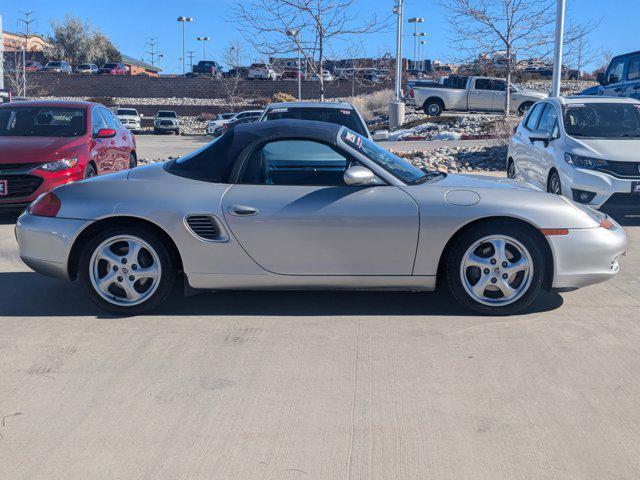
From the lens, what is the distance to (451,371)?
4.48 m

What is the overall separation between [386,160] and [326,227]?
0.85m

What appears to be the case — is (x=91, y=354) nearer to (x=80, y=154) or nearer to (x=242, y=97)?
(x=80, y=154)

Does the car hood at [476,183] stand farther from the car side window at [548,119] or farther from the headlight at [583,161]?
the car side window at [548,119]

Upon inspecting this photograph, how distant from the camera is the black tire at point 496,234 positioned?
213 inches

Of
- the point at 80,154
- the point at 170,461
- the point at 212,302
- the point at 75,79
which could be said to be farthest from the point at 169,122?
the point at 170,461

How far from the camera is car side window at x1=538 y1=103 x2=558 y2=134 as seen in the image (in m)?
10.6

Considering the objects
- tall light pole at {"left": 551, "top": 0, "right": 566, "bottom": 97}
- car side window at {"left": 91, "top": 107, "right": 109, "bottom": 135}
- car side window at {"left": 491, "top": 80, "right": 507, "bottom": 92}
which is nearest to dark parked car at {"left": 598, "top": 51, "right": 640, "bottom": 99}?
tall light pole at {"left": 551, "top": 0, "right": 566, "bottom": 97}

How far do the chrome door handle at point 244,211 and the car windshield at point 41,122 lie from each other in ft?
19.2

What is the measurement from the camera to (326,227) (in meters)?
5.40

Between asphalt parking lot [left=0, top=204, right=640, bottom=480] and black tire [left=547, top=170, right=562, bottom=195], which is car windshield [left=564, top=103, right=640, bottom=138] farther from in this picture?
asphalt parking lot [left=0, top=204, right=640, bottom=480]

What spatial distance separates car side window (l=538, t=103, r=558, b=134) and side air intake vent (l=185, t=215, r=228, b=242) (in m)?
6.56

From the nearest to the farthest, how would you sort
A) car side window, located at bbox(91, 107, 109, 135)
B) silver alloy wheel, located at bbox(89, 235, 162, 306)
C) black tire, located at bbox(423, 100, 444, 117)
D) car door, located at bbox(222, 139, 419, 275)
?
car door, located at bbox(222, 139, 419, 275), silver alloy wheel, located at bbox(89, 235, 162, 306), car side window, located at bbox(91, 107, 109, 135), black tire, located at bbox(423, 100, 444, 117)

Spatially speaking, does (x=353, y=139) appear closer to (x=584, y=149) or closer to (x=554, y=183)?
(x=584, y=149)

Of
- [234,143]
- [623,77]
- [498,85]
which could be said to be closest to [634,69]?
[623,77]
